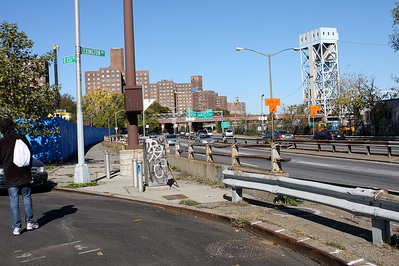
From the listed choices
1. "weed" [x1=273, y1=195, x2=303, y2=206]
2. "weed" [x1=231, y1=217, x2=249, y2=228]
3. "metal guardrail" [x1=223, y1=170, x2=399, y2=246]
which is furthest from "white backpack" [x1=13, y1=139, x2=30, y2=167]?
"weed" [x1=273, y1=195, x2=303, y2=206]

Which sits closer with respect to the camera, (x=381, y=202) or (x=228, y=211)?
(x=381, y=202)

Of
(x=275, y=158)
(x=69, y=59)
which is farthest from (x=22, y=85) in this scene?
(x=275, y=158)

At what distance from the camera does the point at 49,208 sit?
8016 millimetres

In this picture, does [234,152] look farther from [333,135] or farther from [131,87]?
[333,135]

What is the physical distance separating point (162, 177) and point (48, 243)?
512 centimetres

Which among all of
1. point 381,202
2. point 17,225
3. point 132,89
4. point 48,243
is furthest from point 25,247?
point 132,89

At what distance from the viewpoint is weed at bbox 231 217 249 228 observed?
5.93 meters

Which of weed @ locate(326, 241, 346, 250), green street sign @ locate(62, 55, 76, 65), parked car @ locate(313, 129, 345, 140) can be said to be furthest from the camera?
parked car @ locate(313, 129, 345, 140)

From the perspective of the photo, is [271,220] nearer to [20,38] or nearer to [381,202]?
[381,202]

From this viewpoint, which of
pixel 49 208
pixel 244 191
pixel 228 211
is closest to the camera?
pixel 228 211

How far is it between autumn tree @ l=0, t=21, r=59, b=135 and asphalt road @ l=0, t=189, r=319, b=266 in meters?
10.0

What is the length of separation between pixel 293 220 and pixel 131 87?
31.4 feet

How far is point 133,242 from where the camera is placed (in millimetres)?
5309

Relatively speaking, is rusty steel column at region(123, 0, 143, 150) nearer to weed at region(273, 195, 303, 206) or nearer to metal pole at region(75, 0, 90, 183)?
metal pole at region(75, 0, 90, 183)
